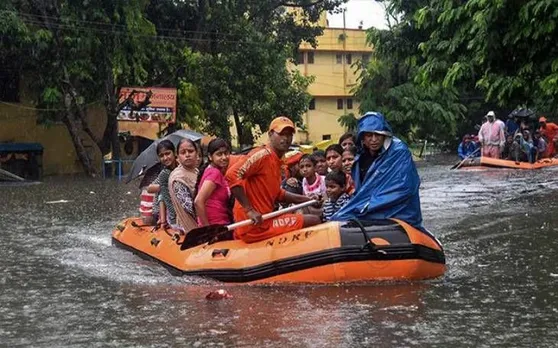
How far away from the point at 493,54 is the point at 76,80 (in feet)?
60.9

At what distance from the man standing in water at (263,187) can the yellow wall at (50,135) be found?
883 inches

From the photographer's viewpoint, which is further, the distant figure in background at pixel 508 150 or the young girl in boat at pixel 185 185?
the distant figure in background at pixel 508 150

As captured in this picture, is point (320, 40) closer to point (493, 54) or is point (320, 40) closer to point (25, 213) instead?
point (25, 213)

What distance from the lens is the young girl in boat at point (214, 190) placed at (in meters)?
7.93

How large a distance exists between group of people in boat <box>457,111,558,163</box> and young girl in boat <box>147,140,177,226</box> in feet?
49.5

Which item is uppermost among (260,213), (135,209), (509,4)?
(509,4)

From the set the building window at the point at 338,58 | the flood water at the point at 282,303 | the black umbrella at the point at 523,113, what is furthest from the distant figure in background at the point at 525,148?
the building window at the point at 338,58

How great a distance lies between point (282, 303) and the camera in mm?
6559

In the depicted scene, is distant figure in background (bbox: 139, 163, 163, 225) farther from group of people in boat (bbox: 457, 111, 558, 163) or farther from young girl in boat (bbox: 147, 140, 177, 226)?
group of people in boat (bbox: 457, 111, 558, 163)

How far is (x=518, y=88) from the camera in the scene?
426 inches

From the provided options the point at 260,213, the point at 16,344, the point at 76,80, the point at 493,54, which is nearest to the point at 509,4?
the point at 493,54

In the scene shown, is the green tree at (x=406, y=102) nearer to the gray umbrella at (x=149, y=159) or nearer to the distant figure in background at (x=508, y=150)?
the distant figure in background at (x=508, y=150)

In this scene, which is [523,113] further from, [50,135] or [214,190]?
[214,190]

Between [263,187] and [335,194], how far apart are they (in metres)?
0.90
